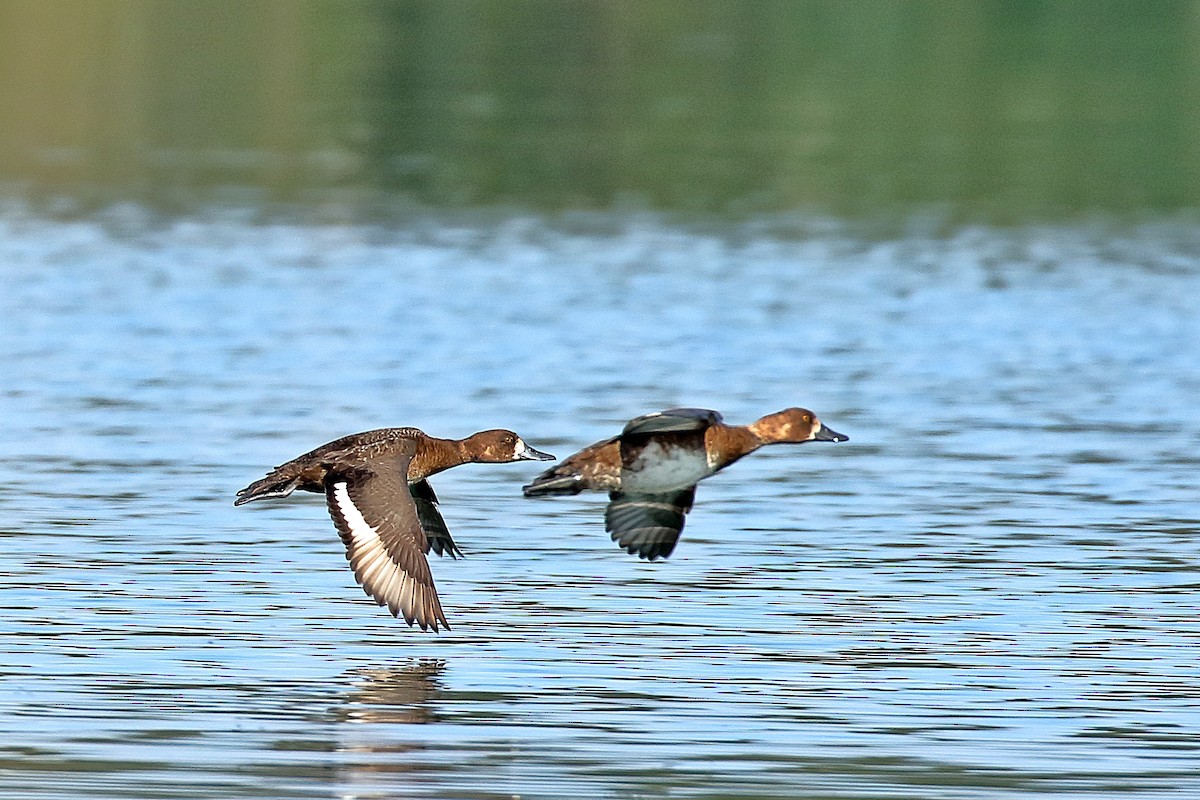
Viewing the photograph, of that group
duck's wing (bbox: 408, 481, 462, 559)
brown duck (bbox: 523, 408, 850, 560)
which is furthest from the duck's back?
brown duck (bbox: 523, 408, 850, 560)

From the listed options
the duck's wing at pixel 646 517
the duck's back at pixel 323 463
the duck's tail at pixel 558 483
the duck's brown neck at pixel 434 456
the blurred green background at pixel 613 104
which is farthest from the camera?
the blurred green background at pixel 613 104

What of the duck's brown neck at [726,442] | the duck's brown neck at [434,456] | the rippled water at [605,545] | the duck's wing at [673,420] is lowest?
the rippled water at [605,545]

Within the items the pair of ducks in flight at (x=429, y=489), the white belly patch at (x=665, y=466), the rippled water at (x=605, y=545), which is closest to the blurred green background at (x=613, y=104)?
the rippled water at (x=605, y=545)

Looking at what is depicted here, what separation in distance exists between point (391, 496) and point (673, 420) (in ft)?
4.24

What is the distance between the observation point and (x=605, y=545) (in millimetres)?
14797

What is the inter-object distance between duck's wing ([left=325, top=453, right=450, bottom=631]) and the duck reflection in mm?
217

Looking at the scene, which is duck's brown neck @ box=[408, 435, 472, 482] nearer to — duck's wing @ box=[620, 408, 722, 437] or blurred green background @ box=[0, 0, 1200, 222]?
duck's wing @ box=[620, 408, 722, 437]

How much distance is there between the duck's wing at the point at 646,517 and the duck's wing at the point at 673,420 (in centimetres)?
69

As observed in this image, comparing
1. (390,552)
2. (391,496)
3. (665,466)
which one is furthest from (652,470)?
(390,552)

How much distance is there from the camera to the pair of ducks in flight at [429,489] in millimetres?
11305

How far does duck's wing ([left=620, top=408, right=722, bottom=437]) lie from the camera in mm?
11297

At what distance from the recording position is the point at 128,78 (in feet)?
163

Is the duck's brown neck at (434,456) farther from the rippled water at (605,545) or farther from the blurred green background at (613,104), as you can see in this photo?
the blurred green background at (613,104)

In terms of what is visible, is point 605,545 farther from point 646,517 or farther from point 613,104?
point 613,104
